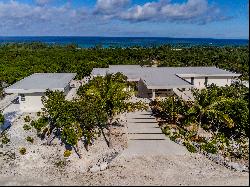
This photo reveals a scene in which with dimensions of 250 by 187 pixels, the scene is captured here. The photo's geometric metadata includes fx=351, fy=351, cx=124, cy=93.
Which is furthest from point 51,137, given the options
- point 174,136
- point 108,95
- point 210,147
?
point 210,147

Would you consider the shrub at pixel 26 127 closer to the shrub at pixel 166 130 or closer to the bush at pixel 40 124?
the bush at pixel 40 124

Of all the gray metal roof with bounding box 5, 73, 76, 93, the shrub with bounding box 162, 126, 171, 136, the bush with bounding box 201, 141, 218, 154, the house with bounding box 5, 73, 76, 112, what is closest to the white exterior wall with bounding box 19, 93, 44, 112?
the house with bounding box 5, 73, 76, 112

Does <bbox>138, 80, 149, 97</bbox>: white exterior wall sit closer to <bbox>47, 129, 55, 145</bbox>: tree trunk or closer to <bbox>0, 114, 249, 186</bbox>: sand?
<bbox>0, 114, 249, 186</bbox>: sand

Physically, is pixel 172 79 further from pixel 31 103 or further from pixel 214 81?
pixel 31 103

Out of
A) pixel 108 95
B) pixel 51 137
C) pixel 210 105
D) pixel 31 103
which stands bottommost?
pixel 51 137

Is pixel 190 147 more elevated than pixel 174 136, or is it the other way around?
pixel 174 136

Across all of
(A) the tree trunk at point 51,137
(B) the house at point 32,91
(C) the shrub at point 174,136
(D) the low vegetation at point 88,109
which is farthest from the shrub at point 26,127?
(C) the shrub at point 174,136

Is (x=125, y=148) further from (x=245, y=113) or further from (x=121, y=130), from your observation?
(x=245, y=113)
